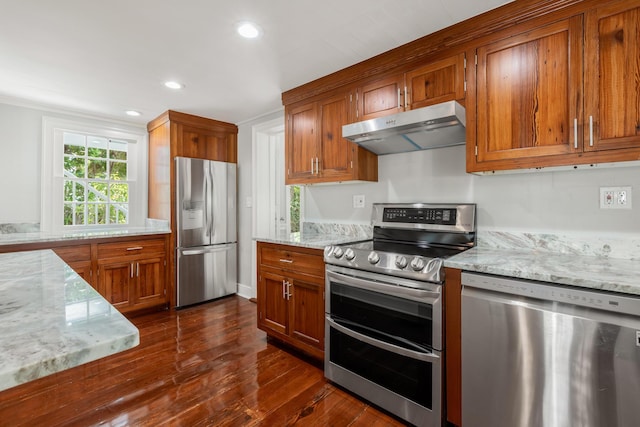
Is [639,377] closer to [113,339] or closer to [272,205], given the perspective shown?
[113,339]

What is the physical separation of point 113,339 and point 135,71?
2.58 metres

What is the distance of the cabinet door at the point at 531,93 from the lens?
153 cm

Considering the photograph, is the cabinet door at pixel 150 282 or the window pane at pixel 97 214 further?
the window pane at pixel 97 214

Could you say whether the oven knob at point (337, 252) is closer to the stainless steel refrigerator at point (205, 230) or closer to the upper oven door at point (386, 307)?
the upper oven door at point (386, 307)

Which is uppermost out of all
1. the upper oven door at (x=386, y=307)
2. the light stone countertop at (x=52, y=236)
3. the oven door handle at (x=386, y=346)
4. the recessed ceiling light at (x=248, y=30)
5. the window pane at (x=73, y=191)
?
the recessed ceiling light at (x=248, y=30)

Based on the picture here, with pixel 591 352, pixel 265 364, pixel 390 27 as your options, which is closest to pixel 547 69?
pixel 390 27

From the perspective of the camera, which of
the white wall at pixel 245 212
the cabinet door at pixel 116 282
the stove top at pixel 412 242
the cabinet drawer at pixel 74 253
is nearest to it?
the stove top at pixel 412 242

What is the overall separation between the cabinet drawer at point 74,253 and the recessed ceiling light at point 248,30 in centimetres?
249

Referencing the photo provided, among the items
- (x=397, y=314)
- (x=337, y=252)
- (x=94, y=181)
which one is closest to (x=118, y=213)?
(x=94, y=181)

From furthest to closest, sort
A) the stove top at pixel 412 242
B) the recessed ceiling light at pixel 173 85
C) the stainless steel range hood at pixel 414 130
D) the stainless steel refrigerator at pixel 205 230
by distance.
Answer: the stainless steel refrigerator at pixel 205 230, the recessed ceiling light at pixel 173 85, the stainless steel range hood at pixel 414 130, the stove top at pixel 412 242

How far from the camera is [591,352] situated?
3.93 feet

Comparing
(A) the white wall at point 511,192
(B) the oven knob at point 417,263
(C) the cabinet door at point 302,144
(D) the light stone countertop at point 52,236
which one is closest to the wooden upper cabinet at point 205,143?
(D) the light stone countertop at point 52,236

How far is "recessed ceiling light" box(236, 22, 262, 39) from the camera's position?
6.10 ft

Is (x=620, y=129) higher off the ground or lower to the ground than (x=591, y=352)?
higher
